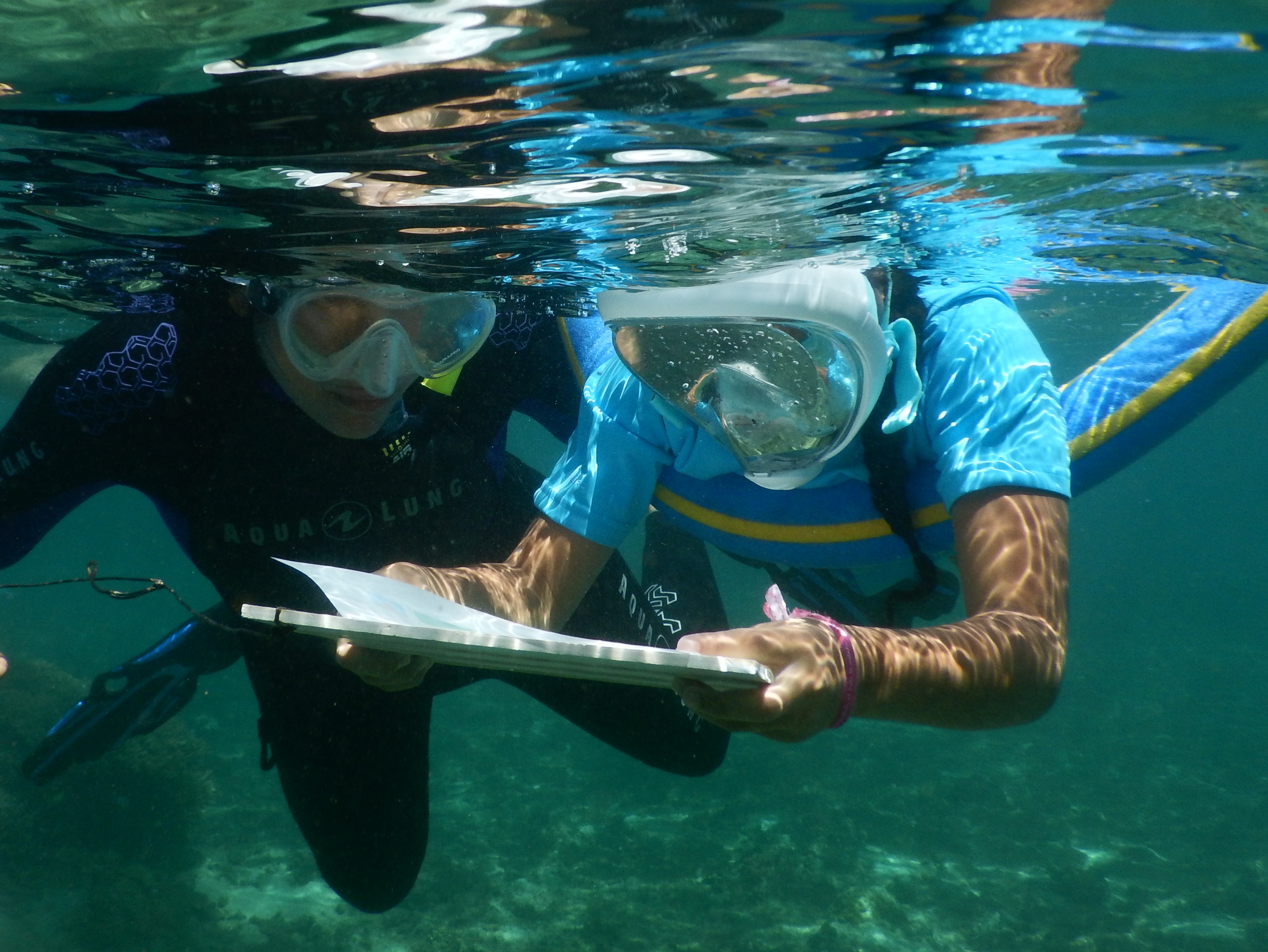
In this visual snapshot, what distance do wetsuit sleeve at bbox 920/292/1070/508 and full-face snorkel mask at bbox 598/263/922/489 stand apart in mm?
135

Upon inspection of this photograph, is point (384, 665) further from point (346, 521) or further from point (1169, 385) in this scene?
point (1169, 385)

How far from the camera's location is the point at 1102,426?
4812 mm

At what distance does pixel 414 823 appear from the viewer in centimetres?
570

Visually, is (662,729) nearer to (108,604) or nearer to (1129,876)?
(1129,876)

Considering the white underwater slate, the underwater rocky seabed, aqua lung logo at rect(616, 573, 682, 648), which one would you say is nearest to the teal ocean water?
the underwater rocky seabed

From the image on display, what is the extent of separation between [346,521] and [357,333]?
1511 mm

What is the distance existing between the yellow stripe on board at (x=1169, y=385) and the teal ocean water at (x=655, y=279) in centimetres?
86

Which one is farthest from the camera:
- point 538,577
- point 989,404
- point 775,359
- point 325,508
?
point 325,508

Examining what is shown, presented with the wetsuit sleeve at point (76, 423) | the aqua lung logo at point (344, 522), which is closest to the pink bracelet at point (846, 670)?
the aqua lung logo at point (344, 522)

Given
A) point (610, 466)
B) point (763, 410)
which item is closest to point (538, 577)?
point (610, 466)

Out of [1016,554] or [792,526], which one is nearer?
[1016,554]

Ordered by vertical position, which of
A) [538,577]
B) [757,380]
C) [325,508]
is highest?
[757,380]

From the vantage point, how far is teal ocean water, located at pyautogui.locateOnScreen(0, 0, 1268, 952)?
2834 mm

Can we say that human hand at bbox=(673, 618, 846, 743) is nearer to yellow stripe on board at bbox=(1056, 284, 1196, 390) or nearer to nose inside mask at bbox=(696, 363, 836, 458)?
nose inside mask at bbox=(696, 363, 836, 458)
